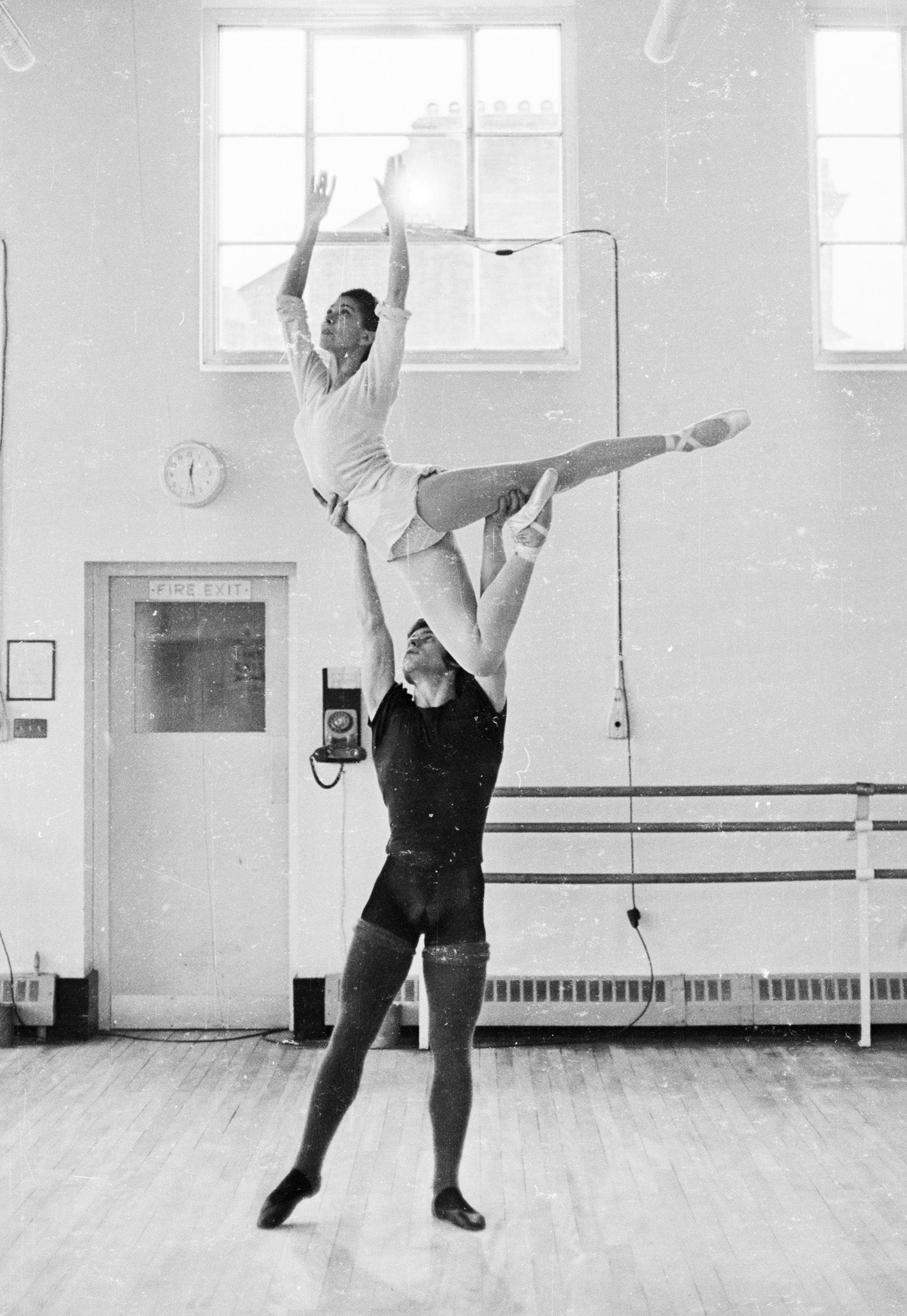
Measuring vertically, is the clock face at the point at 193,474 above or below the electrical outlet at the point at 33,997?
above

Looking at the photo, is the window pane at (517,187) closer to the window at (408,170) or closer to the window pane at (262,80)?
the window at (408,170)

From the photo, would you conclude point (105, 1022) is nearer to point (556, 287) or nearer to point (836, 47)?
point (556, 287)

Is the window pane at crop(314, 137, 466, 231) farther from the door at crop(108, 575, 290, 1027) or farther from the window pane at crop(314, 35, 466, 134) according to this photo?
the door at crop(108, 575, 290, 1027)

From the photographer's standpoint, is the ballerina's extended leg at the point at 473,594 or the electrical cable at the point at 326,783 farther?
the electrical cable at the point at 326,783

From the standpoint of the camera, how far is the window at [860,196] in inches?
172

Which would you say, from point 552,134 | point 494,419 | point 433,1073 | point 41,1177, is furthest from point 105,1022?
point 552,134

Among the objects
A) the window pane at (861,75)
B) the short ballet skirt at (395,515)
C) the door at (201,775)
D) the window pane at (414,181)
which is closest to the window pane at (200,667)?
the door at (201,775)

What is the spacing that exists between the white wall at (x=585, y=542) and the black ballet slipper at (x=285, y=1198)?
1.82 metres

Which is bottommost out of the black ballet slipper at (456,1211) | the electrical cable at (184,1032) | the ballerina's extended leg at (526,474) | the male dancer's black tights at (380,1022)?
the electrical cable at (184,1032)

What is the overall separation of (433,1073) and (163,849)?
2.25 meters

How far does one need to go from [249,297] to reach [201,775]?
5.91 ft

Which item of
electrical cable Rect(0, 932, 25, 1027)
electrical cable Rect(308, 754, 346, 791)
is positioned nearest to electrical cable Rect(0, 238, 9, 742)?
electrical cable Rect(0, 932, 25, 1027)

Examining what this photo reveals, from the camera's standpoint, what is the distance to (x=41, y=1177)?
324cm

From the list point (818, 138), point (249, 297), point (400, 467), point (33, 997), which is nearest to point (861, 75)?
point (818, 138)
